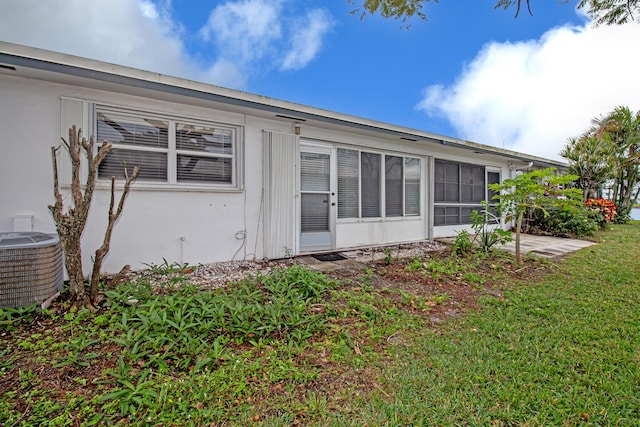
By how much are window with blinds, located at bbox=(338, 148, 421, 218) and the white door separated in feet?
0.91

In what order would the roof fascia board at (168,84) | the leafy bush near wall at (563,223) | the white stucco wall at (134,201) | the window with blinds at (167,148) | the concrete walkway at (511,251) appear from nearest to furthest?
the roof fascia board at (168,84), the white stucco wall at (134,201), the window with blinds at (167,148), the concrete walkway at (511,251), the leafy bush near wall at (563,223)

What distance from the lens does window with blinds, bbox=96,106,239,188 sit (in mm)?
4180

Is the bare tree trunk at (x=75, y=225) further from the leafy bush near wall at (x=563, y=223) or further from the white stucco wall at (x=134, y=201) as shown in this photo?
the leafy bush near wall at (x=563, y=223)

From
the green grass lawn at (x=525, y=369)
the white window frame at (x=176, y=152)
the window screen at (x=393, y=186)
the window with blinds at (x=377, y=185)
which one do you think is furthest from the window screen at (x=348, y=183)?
the green grass lawn at (x=525, y=369)

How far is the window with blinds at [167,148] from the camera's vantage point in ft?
13.7

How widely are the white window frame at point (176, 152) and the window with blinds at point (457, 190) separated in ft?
17.4

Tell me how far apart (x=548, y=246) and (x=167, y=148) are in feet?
28.3

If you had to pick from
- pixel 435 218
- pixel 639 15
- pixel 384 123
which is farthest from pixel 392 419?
pixel 435 218

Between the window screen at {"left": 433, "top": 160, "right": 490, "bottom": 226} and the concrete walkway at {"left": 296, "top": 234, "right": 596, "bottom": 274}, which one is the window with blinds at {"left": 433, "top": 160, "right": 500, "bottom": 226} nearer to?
the window screen at {"left": 433, "top": 160, "right": 490, "bottom": 226}

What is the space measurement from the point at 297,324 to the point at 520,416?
1.69 meters

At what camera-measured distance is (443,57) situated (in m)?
9.90

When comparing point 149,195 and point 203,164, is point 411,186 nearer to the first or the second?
point 203,164

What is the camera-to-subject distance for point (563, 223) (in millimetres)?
9297

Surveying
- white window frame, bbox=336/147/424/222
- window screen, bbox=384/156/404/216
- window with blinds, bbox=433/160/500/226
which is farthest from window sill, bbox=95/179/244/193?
window with blinds, bbox=433/160/500/226
